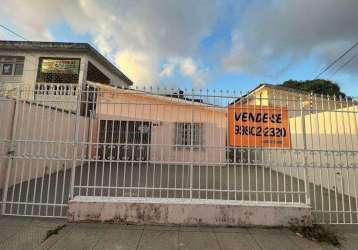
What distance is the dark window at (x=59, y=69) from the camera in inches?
623

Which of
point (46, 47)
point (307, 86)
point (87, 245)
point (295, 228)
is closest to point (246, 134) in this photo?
point (295, 228)

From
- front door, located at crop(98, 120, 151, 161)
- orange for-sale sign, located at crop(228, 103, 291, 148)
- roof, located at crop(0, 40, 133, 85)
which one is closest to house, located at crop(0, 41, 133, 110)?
roof, located at crop(0, 40, 133, 85)

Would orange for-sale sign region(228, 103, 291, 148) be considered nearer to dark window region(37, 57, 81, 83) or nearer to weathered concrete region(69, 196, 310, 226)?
weathered concrete region(69, 196, 310, 226)

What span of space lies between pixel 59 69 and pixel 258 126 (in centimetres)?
1446

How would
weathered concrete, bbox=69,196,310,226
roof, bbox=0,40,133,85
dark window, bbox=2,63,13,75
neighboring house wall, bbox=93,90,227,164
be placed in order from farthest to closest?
dark window, bbox=2,63,13,75 → roof, bbox=0,40,133,85 → neighboring house wall, bbox=93,90,227,164 → weathered concrete, bbox=69,196,310,226

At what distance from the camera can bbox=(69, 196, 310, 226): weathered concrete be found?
4.50 metres

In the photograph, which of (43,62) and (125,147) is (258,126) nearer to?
(125,147)

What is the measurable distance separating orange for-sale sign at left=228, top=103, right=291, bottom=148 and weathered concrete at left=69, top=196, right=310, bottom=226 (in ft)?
3.67

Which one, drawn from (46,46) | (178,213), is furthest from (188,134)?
(46,46)

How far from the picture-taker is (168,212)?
4512 millimetres

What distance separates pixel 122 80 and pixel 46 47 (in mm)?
7048

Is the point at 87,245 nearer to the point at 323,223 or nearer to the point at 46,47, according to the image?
the point at 323,223

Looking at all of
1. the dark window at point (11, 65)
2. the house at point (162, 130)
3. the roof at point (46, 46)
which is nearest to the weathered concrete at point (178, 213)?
the house at point (162, 130)

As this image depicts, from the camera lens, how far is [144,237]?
158 inches
